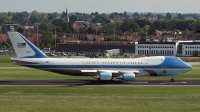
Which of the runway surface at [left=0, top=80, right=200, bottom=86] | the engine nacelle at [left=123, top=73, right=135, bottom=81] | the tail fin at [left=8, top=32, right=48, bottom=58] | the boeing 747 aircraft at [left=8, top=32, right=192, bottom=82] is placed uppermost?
the tail fin at [left=8, top=32, right=48, bottom=58]

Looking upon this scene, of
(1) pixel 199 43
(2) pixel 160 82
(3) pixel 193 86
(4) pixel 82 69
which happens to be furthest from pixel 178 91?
(1) pixel 199 43

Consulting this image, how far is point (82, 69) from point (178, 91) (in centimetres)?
1459

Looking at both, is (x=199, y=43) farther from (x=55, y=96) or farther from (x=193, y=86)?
(x=55, y=96)

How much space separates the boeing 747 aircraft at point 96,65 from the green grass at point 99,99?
25.6 feet

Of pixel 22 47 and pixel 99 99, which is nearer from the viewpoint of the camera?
pixel 99 99

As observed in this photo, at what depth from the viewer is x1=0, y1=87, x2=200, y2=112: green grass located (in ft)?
129

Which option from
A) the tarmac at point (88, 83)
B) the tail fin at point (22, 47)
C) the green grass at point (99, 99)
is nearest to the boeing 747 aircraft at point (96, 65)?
the tail fin at point (22, 47)

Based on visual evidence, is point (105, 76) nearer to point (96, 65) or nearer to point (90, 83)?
point (90, 83)

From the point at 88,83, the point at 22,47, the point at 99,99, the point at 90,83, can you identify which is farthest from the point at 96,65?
the point at 99,99

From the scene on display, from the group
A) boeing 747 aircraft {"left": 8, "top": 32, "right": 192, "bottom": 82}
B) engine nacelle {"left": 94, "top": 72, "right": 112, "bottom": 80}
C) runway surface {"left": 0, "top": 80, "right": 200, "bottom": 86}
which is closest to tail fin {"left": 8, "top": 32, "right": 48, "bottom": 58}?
boeing 747 aircraft {"left": 8, "top": 32, "right": 192, "bottom": 82}

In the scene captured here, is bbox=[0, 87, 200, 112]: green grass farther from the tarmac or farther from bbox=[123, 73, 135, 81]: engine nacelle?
bbox=[123, 73, 135, 81]: engine nacelle

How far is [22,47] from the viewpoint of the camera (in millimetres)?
63156

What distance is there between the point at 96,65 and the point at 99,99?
64.7 feet

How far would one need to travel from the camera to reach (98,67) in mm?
64312
